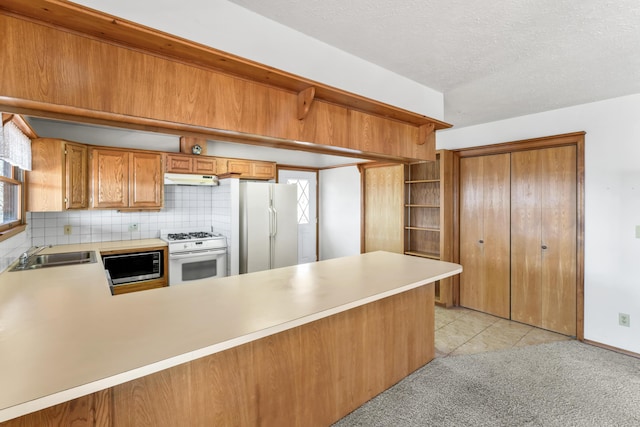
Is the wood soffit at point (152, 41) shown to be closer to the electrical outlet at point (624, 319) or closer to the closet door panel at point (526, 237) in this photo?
the closet door panel at point (526, 237)

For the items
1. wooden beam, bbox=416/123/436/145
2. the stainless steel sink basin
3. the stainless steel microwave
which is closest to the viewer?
the stainless steel sink basin

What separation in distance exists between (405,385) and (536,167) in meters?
2.74

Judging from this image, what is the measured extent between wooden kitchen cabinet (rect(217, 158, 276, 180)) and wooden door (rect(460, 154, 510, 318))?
278 cm

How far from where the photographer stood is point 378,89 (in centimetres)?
223

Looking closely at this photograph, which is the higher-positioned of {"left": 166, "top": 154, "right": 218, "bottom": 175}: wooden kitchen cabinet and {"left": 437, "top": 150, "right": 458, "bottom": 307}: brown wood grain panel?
{"left": 166, "top": 154, "right": 218, "bottom": 175}: wooden kitchen cabinet

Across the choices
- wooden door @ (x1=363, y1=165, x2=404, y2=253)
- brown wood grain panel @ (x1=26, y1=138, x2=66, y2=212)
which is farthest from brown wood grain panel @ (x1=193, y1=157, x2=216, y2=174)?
wooden door @ (x1=363, y1=165, x2=404, y2=253)

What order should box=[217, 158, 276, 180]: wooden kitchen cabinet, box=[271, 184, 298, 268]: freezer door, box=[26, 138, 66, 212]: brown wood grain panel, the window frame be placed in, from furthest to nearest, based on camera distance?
1. box=[271, 184, 298, 268]: freezer door
2. box=[217, 158, 276, 180]: wooden kitchen cabinet
3. box=[26, 138, 66, 212]: brown wood grain panel
4. the window frame

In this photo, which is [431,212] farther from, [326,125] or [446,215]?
[326,125]

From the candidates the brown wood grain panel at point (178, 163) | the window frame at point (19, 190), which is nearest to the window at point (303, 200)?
the brown wood grain panel at point (178, 163)

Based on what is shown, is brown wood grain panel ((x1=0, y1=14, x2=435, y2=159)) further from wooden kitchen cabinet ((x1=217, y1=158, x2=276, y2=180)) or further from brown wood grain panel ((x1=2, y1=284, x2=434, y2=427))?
wooden kitchen cabinet ((x1=217, y1=158, x2=276, y2=180))

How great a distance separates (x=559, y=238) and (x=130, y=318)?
12.8ft

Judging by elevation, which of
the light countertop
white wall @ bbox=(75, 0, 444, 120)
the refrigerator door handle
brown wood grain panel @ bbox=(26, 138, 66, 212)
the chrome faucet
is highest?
white wall @ bbox=(75, 0, 444, 120)

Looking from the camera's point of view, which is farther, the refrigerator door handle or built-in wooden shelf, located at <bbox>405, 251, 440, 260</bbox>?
the refrigerator door handle

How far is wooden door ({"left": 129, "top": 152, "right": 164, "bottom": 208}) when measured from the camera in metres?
3.61
